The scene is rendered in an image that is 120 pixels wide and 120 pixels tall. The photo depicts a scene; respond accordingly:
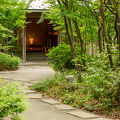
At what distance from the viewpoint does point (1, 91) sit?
3301 millimetres

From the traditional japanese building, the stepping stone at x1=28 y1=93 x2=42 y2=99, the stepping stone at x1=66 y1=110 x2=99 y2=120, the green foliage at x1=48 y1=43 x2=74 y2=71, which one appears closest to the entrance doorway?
the traditional japanese building

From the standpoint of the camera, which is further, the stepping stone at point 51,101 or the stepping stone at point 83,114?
the stepping stone at point 51,101

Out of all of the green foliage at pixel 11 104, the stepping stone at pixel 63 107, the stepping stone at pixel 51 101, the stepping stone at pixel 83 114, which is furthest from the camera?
the stepping stone at pixel 51 101

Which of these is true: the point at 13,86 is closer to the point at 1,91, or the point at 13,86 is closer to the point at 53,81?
the point at 1,91

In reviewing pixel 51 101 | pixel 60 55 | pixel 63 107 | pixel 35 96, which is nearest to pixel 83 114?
pixel 63 107

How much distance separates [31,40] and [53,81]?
17219mm

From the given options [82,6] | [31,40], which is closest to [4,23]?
[82,6]

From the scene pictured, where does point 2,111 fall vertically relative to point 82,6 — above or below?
below

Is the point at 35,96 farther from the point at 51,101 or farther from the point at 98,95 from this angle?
the point at 98,95

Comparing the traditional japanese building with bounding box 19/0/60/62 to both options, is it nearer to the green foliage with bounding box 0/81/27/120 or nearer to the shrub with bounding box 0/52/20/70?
the shrub with bounding box 0/52/20/70

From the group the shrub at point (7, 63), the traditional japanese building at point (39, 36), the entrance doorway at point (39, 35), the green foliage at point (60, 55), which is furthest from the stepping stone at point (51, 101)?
the entrance doorway at point (39, 35)

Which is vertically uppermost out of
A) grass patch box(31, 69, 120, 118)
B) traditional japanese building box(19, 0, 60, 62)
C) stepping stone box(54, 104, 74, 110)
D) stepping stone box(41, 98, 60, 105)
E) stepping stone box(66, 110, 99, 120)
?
traditional japanese building box(19, 0, 60, 62)

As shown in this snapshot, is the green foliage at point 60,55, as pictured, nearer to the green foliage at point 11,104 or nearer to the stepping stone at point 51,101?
the stepping stone at point 51,101

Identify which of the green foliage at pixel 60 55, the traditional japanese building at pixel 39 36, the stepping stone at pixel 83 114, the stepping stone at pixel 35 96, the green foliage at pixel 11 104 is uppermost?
the traditional japanese building at pixel 39 36
